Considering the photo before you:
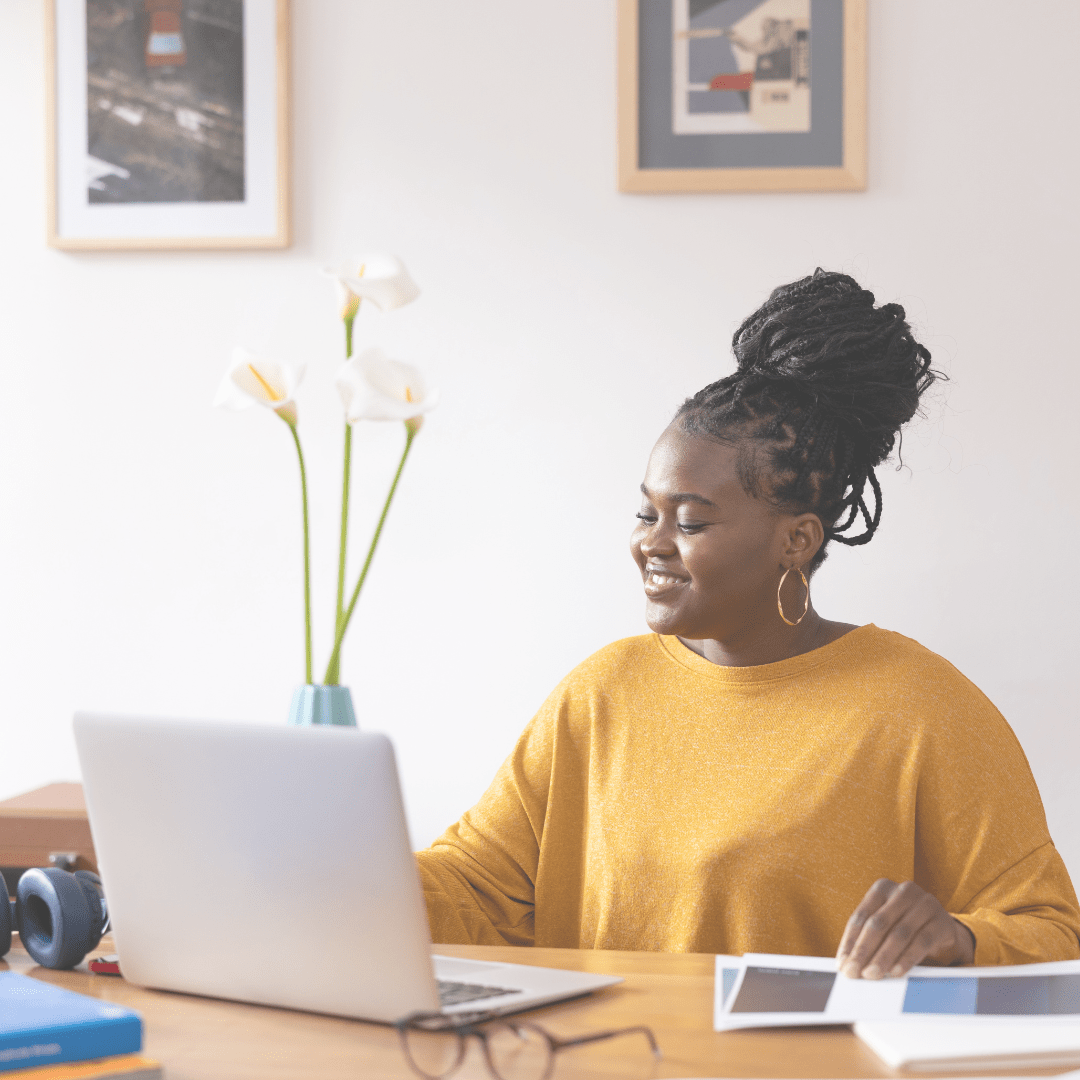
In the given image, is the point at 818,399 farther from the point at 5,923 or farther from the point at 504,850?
the point at 5,923

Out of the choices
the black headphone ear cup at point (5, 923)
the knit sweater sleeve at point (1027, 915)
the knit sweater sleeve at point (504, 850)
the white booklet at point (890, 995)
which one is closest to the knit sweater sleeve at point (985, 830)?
the knit sweater sleeve at point (1027, 915)

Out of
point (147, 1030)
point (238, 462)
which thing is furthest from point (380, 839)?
point (238, 462)

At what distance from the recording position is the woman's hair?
140 cm

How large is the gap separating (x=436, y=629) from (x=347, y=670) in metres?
0.16

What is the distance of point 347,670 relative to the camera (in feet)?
6.59

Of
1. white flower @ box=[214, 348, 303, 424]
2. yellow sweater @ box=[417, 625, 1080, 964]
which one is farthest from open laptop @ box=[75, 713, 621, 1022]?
white flower @ box=[214, 348, 303, 424]

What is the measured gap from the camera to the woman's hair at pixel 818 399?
1399 mm

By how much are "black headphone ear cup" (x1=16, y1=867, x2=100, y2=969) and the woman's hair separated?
Answer: 31.1 inches

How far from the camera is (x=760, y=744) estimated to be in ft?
4.44

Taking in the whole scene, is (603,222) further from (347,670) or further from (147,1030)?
(147,1030)

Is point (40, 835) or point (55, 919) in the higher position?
point (55, 919)

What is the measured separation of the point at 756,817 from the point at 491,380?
0.92 metres

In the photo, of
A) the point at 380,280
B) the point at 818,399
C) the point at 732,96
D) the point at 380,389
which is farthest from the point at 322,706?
the point at 732,96

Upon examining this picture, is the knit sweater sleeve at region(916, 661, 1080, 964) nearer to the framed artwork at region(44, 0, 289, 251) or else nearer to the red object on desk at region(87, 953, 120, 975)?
the red object on desk at region(87, 953, 120, 975)
